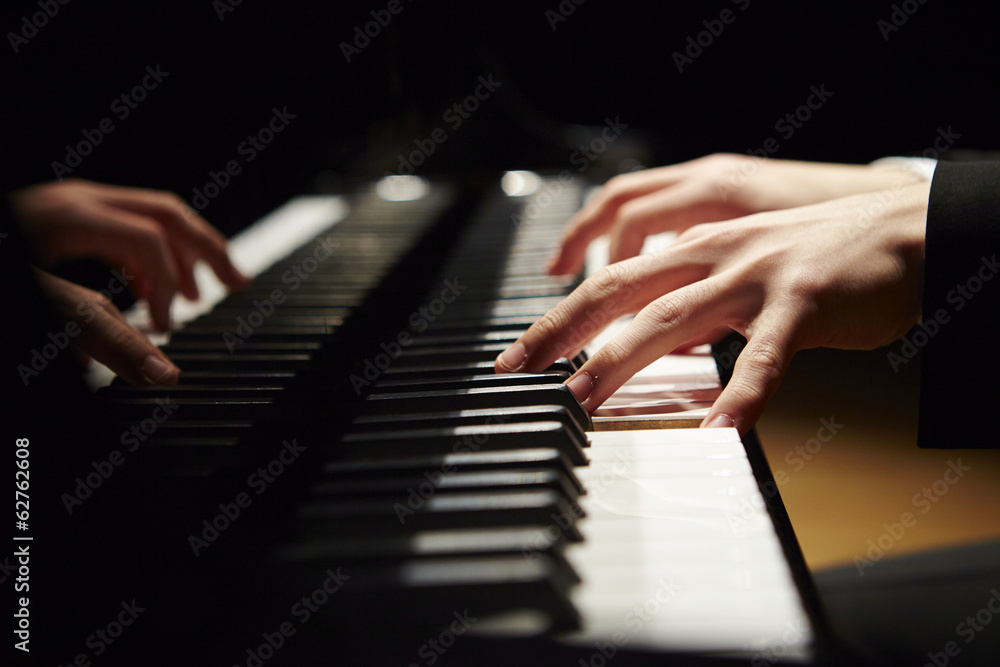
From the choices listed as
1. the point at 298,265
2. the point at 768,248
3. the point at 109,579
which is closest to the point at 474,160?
the point at 298,265

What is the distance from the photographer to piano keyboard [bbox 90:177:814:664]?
1.86 ft

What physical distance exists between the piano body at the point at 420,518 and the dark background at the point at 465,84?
32 cm

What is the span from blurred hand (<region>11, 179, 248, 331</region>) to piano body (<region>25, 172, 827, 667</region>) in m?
0.31

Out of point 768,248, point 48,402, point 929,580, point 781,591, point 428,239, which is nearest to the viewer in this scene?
point 781,591

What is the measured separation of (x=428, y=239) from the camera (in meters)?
1.62

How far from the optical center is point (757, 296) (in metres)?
0.95

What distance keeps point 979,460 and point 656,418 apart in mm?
1409

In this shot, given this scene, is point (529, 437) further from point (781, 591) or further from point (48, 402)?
point (48, 402)
